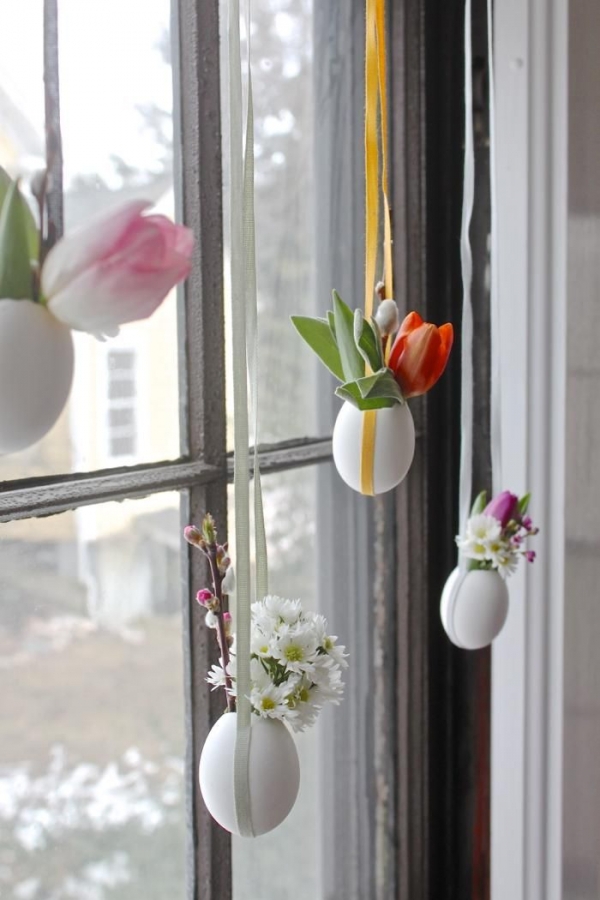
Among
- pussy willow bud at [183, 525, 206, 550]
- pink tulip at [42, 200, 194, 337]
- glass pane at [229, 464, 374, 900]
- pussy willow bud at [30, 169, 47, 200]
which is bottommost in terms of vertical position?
glass pane at [229, 464, 374, 900]

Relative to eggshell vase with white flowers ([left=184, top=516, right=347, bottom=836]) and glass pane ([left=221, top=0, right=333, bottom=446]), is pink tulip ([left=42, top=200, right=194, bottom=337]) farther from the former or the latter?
glass pane ([left=221, top=0, right=333, bottom=446])

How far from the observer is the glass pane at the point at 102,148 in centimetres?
59

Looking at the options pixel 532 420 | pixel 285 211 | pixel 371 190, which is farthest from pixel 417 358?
pixel 532 420

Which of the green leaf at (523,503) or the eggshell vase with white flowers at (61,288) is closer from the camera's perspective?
the eggshell vase with white flowers at (61,288)

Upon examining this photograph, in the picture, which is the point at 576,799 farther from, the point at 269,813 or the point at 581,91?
the point at 581,91

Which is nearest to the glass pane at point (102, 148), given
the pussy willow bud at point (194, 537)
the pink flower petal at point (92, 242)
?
the pussy willow bud at point (194, 537)

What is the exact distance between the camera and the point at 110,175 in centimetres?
67

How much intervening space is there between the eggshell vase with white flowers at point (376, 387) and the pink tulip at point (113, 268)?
221 millimetres

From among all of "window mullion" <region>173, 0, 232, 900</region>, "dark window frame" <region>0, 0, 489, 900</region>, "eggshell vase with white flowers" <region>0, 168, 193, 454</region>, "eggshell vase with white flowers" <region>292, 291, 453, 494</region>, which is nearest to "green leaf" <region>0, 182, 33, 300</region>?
"eggshell vase with white flowers" <region>0, 168, 193, 454</region>

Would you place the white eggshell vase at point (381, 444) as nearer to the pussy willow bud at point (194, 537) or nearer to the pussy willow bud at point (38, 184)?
the pussy willow bud at point (194, 537)

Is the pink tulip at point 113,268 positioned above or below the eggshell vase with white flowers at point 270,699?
above

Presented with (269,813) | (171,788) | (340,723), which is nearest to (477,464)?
(340,723)

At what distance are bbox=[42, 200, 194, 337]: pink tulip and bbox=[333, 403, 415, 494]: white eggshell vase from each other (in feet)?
0.80

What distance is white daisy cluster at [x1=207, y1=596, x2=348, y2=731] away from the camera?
484mm
